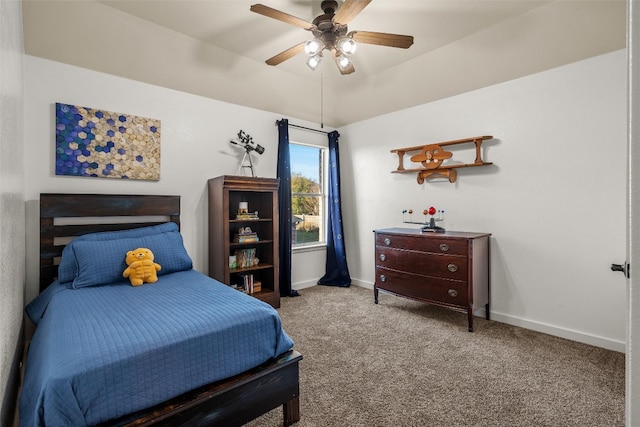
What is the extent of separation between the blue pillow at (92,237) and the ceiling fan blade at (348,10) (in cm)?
237

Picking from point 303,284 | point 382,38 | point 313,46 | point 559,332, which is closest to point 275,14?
point 313,46

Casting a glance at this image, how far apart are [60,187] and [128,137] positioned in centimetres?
72

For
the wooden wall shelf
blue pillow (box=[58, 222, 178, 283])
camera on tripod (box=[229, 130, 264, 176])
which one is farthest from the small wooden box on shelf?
the wooden wall shelf

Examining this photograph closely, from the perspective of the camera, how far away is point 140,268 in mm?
2369

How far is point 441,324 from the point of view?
303cm

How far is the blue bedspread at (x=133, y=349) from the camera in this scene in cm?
115

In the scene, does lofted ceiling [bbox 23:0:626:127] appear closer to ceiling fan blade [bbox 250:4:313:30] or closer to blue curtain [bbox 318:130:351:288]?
ceiling fan blade [bbox 250:4:313:30]

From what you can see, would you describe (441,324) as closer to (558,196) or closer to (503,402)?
(503,402)

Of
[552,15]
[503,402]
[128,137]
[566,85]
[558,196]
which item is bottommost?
[503,402]

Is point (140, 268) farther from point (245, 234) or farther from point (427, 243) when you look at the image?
point (427, 243)

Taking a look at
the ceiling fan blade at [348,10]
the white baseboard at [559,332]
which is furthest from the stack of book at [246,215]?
the white baseboard at [559,332]

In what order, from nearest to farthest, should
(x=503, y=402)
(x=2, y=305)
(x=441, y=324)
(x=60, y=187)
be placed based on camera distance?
(x=2, y=305) < (x=503, y=402) < (x=60, y=187) < (x=441, y=324)

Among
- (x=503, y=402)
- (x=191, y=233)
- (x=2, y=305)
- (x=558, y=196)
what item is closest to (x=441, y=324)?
(x=503, y=402)

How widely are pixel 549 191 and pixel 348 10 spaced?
7.80 ft
